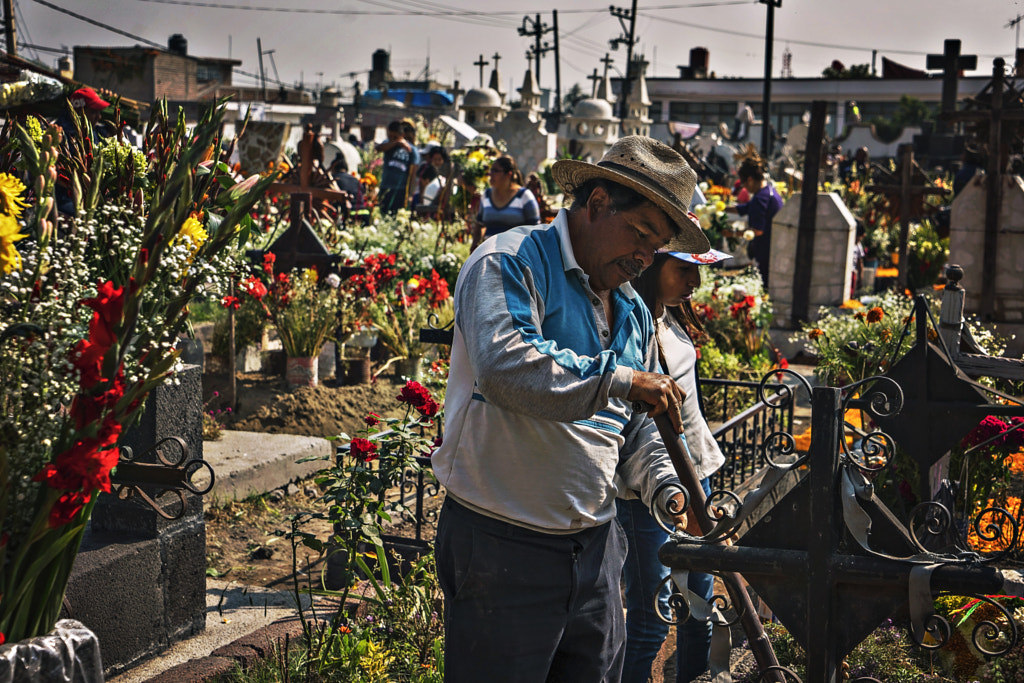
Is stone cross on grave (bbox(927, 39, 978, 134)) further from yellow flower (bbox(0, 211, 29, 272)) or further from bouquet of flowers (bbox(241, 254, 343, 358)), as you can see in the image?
yellow flower (bbox(0, 211, 29, 272))

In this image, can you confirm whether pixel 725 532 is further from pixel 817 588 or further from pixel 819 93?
pixel 819 93

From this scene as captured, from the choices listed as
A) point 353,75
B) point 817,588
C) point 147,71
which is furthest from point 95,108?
point 353,75

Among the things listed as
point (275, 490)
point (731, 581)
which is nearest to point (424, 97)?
point (275, 490)

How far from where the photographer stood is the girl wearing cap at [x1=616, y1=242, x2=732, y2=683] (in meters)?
3.40

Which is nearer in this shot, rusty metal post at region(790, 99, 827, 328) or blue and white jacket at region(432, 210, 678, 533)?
blue and white jacket at region(432, 210, 678, 533)

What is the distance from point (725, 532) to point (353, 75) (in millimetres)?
72430

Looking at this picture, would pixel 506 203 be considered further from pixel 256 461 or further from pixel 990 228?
pixel 990 228

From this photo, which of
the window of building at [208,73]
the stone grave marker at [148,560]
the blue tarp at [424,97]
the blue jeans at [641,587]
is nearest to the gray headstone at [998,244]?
the blue jeans at [641,587]

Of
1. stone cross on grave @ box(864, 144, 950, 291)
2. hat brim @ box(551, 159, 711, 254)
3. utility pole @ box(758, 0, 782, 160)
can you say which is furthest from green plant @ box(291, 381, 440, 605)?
utility pole @ box(758, 0, 782, 160)

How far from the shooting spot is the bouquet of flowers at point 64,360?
1.81 m

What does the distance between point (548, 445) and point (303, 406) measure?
5414 mm

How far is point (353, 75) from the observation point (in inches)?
2798

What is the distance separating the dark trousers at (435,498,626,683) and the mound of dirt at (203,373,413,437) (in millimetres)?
4848

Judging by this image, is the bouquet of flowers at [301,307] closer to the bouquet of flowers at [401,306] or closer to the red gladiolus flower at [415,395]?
the bouquet of flowers at [401,306]
